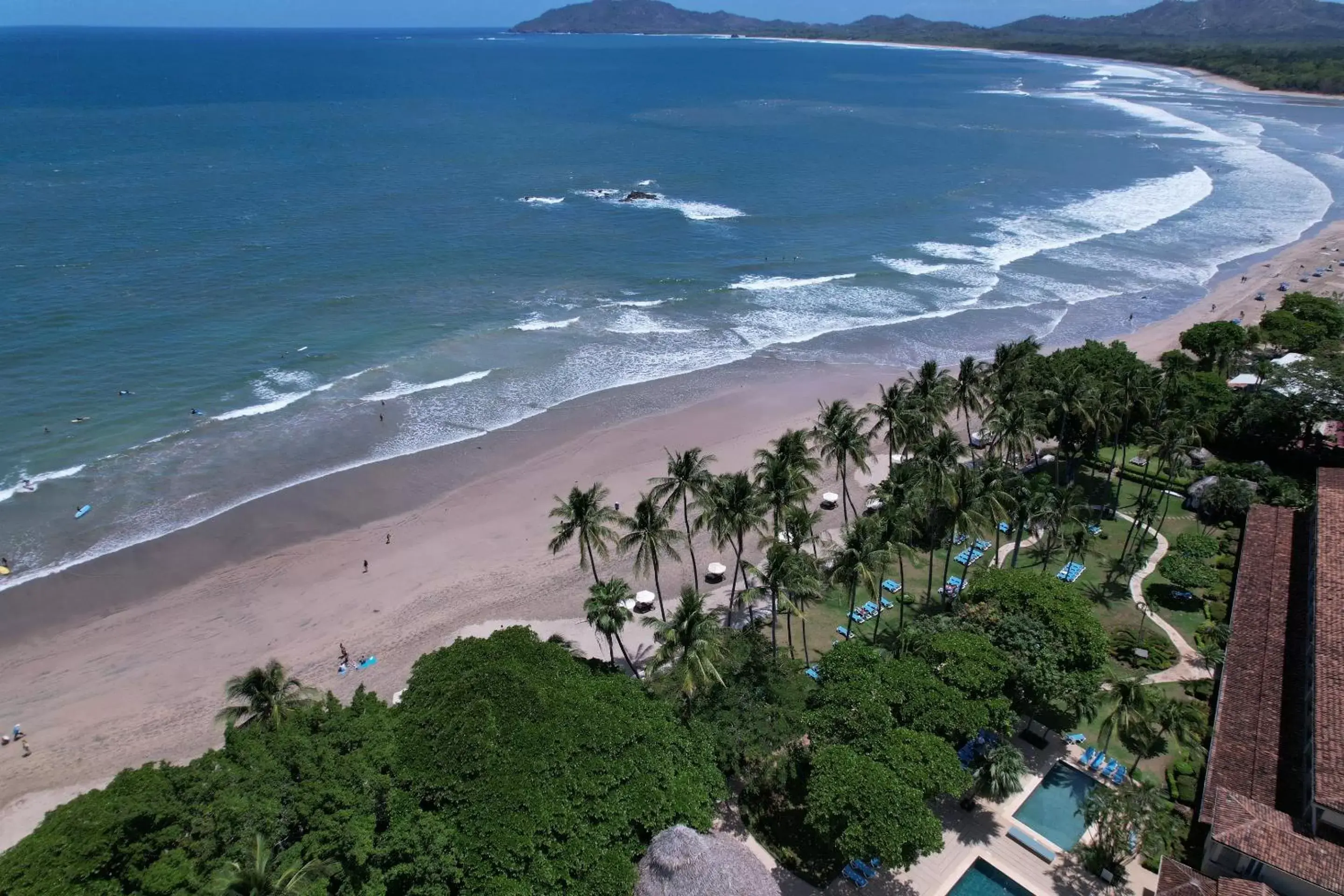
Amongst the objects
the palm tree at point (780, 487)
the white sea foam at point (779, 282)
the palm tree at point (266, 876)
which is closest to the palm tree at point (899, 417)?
the palm tree at point (780, 487)

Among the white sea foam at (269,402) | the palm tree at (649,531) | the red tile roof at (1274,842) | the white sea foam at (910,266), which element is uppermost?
the palm tree at (649,531)

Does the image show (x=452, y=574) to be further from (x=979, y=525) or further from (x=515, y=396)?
(x=979, y=525)

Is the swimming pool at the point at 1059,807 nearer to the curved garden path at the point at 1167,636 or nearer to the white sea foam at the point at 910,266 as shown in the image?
the curved garden path at the point at 1167,636

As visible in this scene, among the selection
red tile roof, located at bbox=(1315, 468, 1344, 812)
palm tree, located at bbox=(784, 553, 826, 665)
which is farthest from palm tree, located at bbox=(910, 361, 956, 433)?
red tile roof, located at bbox=(1315, 468, 1344, 812)

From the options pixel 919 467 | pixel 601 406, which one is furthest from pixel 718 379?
pixel 919 467

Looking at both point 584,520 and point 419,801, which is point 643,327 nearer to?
point 584,520

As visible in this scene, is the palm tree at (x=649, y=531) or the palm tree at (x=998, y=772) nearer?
the palm tree at (x=998, y=772)

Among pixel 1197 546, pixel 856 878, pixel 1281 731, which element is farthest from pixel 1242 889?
pixel 1197 546
